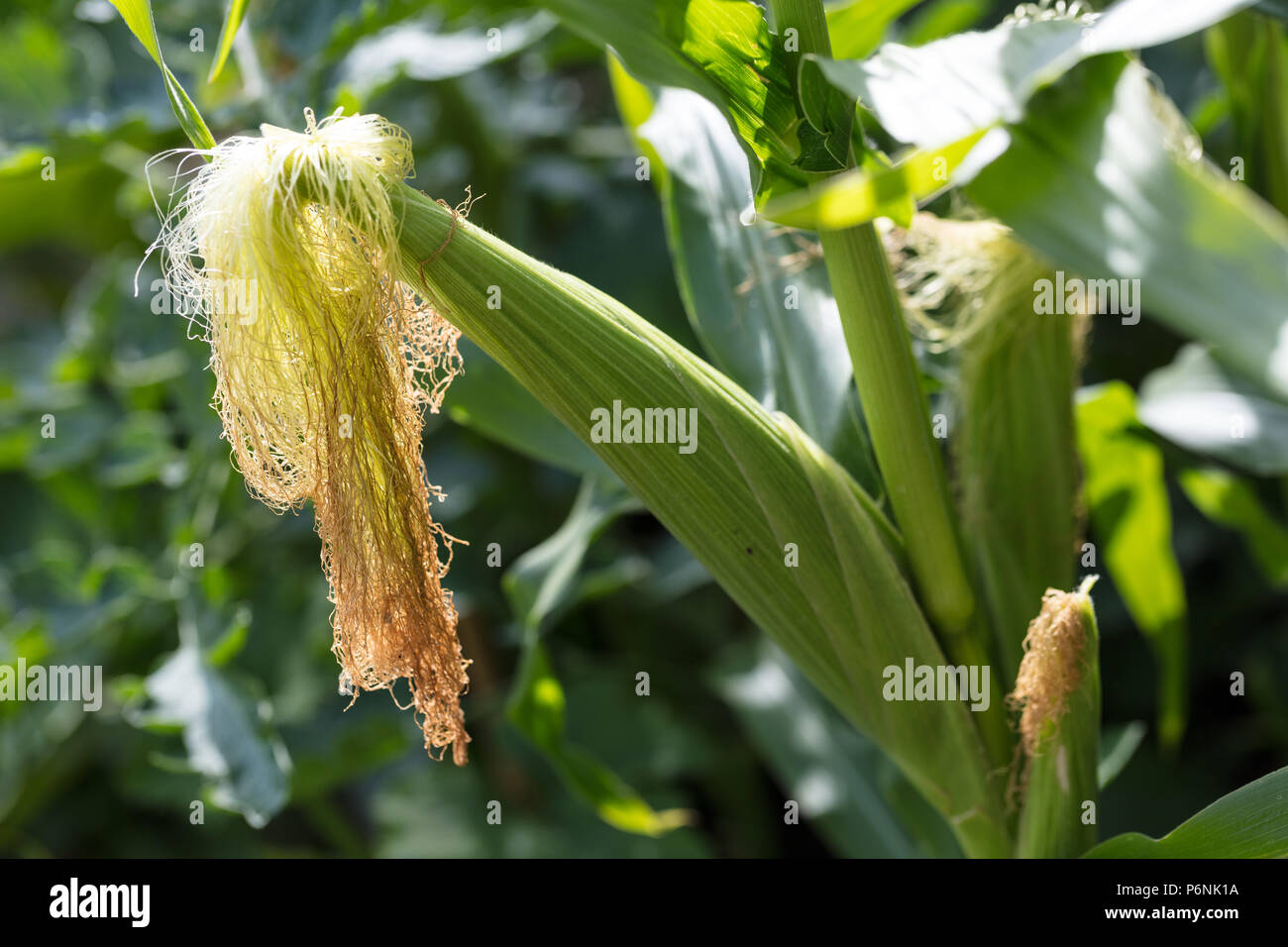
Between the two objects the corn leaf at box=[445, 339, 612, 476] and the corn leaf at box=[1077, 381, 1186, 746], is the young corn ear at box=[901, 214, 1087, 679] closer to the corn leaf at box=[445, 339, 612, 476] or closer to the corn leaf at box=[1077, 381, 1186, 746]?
the corn leaf at box=[1077, 381, 1186, 746]

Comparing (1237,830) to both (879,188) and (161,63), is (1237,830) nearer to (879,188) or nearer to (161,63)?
(879,188)

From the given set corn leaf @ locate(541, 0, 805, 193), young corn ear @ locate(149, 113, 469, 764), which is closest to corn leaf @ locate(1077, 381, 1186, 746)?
corn leaf @ locate(541, 0, 805, 193)

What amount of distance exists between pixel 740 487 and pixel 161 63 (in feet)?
0.95

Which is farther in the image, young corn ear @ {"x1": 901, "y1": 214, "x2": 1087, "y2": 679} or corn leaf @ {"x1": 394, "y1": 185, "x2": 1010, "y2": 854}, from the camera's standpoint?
young corn ear @ {"x1": 901, "y1": 214, "x2": 1087, "y2": 679}

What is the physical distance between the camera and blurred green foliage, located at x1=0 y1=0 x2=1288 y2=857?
66cm

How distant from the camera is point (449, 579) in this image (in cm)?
99

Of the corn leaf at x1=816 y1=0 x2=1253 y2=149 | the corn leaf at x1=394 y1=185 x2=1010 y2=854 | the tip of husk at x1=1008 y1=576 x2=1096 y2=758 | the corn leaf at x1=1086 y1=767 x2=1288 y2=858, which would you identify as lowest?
the corn leaf at x1=1086 y1=767 x2=1288 y2=858

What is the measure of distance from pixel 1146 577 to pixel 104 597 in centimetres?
79

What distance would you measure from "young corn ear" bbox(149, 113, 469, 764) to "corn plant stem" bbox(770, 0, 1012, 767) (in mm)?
179

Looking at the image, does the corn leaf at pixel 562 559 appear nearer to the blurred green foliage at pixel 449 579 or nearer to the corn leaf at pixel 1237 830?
the blurred green foliage at pixel 449 579

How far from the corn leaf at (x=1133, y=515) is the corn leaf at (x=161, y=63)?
0.55 m
